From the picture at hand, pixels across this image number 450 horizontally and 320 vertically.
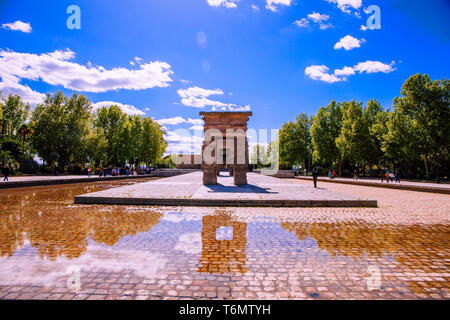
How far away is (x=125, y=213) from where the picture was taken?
28.9ft

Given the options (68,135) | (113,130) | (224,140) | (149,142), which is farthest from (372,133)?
(68,135)

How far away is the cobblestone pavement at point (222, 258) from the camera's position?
3.29 meters

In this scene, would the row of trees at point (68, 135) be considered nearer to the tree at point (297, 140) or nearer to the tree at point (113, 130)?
the tree at point (113, 130)

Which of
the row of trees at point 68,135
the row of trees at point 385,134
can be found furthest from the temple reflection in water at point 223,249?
the row of trees at point 68,135

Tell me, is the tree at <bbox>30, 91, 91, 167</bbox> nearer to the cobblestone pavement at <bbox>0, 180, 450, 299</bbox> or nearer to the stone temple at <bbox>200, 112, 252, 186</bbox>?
the stone temple at <bbox>200, 112, 252, 186</bbox>

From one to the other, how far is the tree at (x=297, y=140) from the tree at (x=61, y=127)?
131 ft

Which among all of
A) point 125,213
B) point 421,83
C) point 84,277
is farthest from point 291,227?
point 421,83

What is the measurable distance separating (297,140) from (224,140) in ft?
130

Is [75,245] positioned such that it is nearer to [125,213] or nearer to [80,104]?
[125,213]

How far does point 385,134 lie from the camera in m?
38.7

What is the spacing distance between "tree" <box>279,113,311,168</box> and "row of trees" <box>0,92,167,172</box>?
95.9ft

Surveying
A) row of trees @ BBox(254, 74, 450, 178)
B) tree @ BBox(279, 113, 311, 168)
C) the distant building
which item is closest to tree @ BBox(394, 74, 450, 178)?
row of trees @ BBox(254, 74, 450, 178)

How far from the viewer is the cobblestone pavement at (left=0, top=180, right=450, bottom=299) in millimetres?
3295
